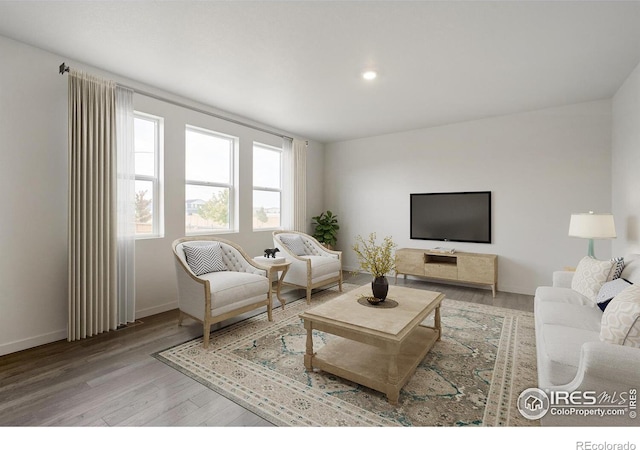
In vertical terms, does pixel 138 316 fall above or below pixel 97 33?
below

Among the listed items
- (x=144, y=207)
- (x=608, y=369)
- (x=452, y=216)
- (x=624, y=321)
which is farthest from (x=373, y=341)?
(x=452, y=216)

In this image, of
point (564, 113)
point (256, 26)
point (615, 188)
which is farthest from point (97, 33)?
point (615, 188)

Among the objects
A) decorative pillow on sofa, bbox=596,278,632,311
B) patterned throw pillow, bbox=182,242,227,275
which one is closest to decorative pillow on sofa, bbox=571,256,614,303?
decorative pillow on sofa, bbox=596,278,632,311

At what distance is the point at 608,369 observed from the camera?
1.28 metres

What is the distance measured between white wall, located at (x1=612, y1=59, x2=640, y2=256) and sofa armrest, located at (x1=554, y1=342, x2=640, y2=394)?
2.42 meters

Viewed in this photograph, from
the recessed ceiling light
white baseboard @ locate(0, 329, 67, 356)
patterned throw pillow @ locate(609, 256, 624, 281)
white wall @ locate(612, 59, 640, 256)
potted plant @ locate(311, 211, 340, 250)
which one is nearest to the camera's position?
patterned throw pillow @ locate(609, 256, 624, 281)

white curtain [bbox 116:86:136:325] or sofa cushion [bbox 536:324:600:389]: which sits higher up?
white curtain [bbox 116:86:136:325]

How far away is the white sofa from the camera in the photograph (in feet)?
4.18

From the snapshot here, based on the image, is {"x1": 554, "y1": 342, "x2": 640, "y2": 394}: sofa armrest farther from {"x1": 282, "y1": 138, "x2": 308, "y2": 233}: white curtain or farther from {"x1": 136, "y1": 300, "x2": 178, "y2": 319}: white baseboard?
{"x1": 282, "y1": 138, "x2": 308, "y2": 233}: white curtain

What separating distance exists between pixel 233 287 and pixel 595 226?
3740 millimetres

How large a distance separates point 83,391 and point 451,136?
5.43 meters

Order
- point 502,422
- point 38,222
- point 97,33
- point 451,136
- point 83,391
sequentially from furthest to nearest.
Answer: point 451,136 → point 38,222 → point 97,33 → point 83,391 → point 502,422

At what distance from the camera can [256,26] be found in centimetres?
236

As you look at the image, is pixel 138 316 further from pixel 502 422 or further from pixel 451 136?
pixel 451 136
